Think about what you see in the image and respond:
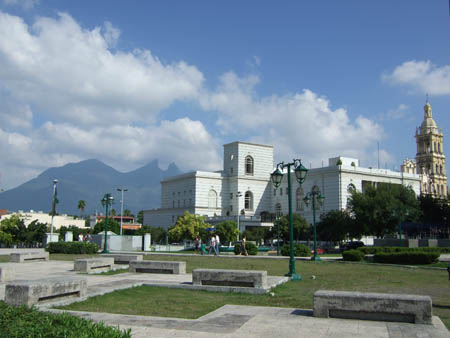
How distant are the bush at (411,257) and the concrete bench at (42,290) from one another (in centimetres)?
1892

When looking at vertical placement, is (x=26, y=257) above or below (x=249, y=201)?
below

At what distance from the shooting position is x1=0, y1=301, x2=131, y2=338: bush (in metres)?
5.02

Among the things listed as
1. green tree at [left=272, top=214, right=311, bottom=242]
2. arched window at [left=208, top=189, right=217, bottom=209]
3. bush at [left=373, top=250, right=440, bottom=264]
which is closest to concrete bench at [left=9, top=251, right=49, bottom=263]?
bush at [left=373, top=250, right=440, bottom=264]

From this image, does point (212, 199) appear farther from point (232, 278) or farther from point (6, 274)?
point (232, 278)

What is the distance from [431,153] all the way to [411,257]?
93829 millimetres

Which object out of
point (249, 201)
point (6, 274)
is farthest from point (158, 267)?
point (249, 201)

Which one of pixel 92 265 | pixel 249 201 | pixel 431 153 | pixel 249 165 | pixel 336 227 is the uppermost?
pixel 431 153

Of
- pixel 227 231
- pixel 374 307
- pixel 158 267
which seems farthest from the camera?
pixel 227 231

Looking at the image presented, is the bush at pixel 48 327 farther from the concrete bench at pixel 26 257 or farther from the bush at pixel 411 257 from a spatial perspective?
the bush at pixel 411 257

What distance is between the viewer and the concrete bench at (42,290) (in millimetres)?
8922

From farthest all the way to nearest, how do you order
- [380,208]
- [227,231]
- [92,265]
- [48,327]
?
[380,208] < [227,231] < [92,265] < [48,327]

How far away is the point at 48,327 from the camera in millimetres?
5402

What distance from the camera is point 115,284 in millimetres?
12969

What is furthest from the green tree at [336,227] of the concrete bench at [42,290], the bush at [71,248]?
the concrete bench at [42,290]
